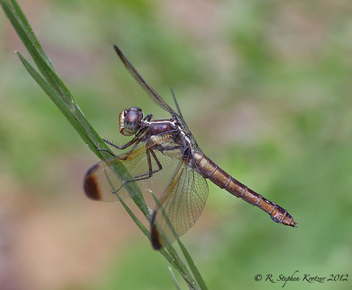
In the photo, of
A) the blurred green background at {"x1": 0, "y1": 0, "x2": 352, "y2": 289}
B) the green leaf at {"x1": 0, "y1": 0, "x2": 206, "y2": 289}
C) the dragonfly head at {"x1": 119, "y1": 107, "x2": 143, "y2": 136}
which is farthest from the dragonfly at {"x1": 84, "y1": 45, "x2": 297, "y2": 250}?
the green leaf at {"x1": 0, "y1": 0, "x2": 206, "y2": 289}

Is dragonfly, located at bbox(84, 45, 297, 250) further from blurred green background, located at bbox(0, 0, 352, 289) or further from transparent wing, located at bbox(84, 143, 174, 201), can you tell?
blurred green background, located at bbox(0, 0, 352, 289)

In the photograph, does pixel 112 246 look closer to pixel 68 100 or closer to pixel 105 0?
pixel 105 0

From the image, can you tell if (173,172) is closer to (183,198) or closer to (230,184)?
(183,198)

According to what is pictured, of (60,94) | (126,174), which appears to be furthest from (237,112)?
(60,94)

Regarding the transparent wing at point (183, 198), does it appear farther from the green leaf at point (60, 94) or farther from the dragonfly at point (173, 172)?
the green leaf at point (60, 94)

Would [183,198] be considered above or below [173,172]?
below

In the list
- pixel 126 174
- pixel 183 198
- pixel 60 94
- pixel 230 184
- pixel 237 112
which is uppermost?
pixel 237 112

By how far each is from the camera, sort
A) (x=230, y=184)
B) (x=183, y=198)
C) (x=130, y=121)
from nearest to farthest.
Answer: (x=183, y=198)
(x=130, y=121)
(x=230, y=184)
